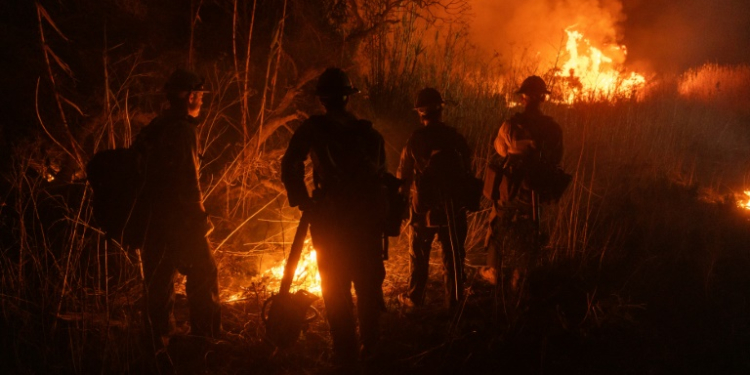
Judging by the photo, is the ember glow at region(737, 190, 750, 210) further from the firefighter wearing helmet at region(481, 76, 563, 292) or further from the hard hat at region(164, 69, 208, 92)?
the hard hat at region(164, 69, 208, 92)

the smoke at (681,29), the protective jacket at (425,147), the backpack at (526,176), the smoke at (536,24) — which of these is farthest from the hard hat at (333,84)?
the smoke at (681,29)

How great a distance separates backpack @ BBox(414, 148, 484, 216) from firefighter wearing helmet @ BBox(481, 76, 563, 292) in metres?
0.46

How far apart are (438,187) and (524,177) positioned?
2.91 ft

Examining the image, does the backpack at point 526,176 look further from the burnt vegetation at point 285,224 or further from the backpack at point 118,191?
the backpack at point 118,191

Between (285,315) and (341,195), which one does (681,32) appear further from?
(285,315)

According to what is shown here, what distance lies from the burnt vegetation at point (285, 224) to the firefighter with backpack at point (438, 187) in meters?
0.46

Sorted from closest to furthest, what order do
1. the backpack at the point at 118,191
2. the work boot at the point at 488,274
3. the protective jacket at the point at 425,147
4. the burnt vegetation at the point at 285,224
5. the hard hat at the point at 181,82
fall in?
the backpack at the point at 118,191 → the hard hat at the point at 181,82 → the burnt vegetation at the point at 285,224 → the protective jacket at the point at 425,147 → the work boot at the point at 488,274

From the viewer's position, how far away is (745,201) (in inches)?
299

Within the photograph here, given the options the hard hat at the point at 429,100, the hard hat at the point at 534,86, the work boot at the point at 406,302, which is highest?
the hard hat at the point at 534,86

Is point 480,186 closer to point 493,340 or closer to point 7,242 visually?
point 493,340

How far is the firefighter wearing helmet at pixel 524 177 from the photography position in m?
4.10

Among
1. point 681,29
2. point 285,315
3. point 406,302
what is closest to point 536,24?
point 681,29

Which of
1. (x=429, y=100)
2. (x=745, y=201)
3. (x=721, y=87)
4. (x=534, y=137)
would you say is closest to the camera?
(x=429, y=100)

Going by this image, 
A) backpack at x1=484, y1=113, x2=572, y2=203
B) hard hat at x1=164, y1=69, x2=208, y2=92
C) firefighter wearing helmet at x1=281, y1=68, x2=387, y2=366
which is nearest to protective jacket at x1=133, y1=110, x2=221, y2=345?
hard hat at x1=164, y1=69, x2=208, y2=92
